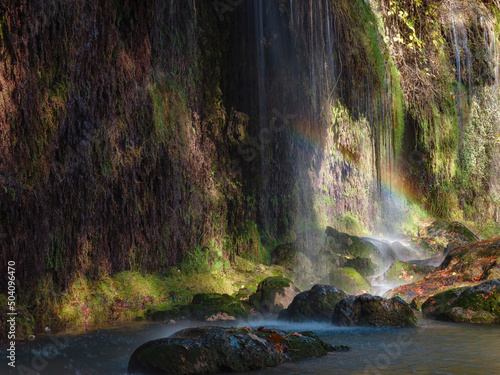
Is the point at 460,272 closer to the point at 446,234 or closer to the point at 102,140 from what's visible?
the point at 446,234

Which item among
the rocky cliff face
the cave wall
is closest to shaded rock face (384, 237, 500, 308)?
the rocky cliff face

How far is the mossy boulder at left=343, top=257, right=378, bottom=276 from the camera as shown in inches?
492

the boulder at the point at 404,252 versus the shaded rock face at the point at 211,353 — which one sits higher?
the shaded rock face at the point at 211,353

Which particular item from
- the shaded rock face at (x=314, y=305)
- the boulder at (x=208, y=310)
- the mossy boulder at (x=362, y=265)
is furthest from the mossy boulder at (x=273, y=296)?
the mossy boulder at (x=362, y=265)

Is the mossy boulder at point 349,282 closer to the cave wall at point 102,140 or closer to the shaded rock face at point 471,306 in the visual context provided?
the shaded rock face at point 471,306

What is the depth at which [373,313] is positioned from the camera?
7.36 metres

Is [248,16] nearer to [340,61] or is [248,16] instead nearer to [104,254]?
[340,61]

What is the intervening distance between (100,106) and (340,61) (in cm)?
906

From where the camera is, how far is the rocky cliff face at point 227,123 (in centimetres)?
750

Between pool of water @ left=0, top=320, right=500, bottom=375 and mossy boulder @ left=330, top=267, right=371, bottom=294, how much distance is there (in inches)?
123

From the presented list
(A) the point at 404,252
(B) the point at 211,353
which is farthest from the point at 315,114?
(B) the point at 211,353

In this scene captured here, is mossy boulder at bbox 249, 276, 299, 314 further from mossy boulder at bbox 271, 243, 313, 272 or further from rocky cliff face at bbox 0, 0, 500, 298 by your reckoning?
mossy boulder at bbox 271, 243, 313, 272

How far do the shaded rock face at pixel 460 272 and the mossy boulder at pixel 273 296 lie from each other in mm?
2170

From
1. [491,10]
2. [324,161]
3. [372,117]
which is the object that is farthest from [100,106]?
[491,10]
